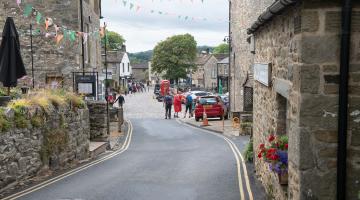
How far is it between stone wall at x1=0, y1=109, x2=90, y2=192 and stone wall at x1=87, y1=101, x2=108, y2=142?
288cm

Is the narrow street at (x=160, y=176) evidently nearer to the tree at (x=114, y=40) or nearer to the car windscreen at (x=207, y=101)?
the car windscreen at (x=207, y=101)

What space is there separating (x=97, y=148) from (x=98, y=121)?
235cm

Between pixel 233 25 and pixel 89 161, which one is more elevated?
pixel 233 25

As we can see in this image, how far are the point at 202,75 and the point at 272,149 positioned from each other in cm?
8843

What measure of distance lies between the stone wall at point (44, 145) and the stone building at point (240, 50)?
12271mm

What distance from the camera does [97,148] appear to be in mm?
17297

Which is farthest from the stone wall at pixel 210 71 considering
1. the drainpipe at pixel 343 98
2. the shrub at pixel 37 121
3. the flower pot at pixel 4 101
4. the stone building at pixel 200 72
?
the drainpipe at pixel 343 98

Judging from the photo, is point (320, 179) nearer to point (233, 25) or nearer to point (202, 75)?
point (233, 25)

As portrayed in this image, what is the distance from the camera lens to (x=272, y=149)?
684 cm

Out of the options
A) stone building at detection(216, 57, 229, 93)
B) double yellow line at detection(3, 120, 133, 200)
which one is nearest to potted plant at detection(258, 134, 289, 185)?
double yellow line at detection(3, 120, 133, 200)

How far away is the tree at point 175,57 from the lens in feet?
268

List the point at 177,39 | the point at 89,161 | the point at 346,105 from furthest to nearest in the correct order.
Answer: the point at 177,39 < the point at 89,161 < the point at 346,105

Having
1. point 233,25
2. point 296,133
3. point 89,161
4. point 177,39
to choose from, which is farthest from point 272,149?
point 177,39

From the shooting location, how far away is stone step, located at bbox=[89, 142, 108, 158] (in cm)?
1664
